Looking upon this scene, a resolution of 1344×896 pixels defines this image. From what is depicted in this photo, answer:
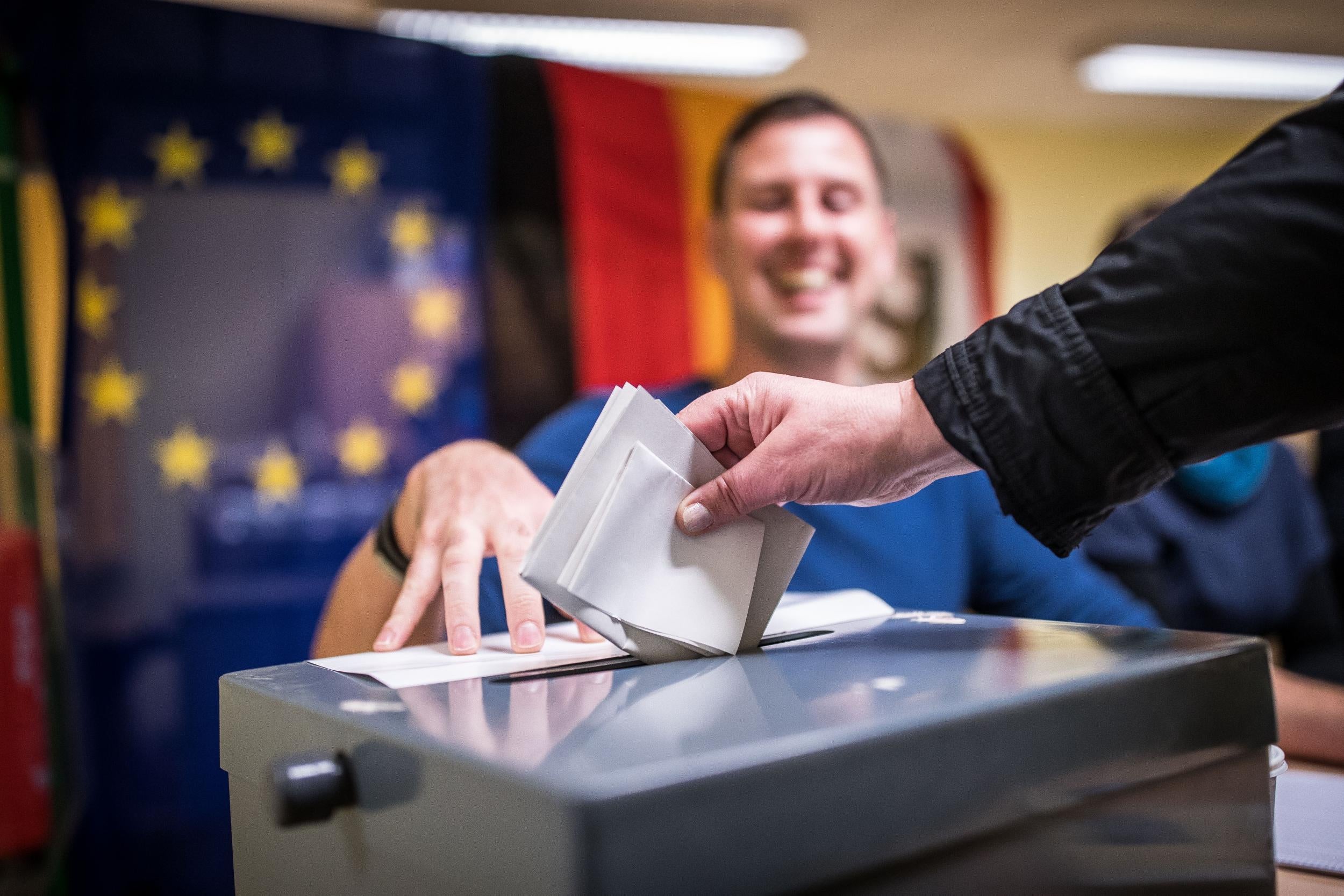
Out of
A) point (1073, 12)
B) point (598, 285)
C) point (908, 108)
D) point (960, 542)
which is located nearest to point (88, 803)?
point (598, 285)

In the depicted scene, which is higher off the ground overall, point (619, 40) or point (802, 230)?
point (619, 40)

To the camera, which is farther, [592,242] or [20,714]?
[592,242]

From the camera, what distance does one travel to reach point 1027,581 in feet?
3.58

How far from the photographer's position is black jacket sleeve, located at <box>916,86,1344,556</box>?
1.61 feet

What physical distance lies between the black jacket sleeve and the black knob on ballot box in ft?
1.12

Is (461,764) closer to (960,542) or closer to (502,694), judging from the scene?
(502,694)

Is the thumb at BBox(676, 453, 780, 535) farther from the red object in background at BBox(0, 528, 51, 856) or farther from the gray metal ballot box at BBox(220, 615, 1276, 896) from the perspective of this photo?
the red object in background at BBox(0, 528, 51, 856)

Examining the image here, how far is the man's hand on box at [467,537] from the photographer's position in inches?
24.9

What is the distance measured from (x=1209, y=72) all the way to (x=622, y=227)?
2769 mm

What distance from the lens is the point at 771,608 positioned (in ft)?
1.96

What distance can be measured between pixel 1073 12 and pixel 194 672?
10.1ft

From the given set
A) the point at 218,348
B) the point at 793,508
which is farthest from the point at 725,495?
the point at 218,348

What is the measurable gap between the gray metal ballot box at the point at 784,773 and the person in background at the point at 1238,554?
893 millimetres

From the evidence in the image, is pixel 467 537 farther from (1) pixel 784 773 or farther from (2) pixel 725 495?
(1) pixel 784 773
